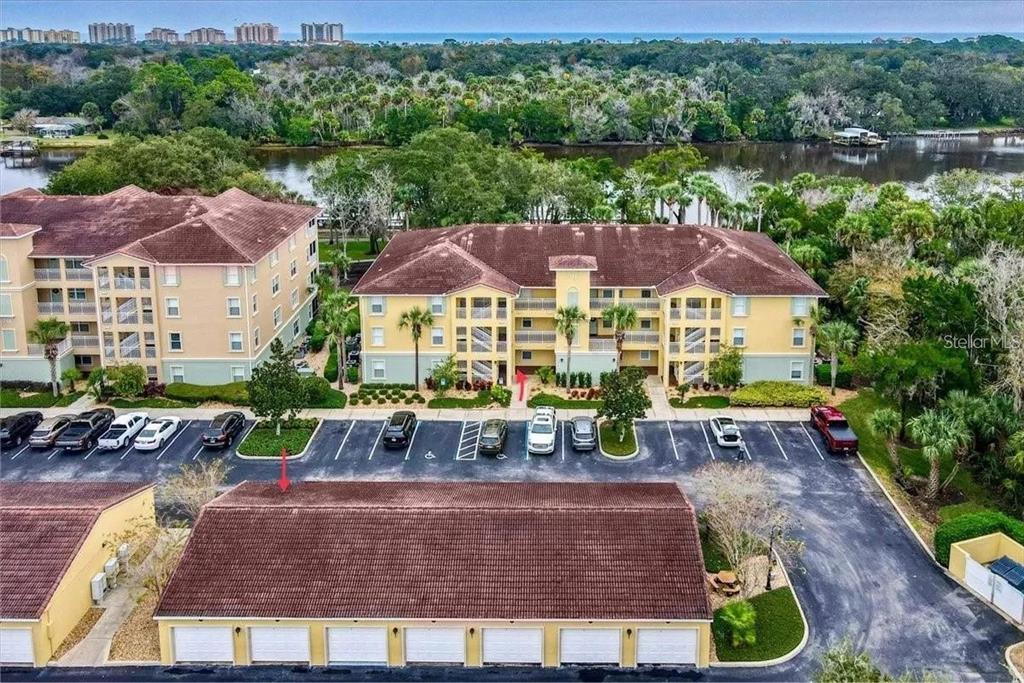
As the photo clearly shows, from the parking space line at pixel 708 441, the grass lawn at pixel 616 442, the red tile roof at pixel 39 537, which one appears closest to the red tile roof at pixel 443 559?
the red tile roof at pixel 39 537

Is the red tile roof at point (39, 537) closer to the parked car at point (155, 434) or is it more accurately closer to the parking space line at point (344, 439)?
the parked car at point (155, 434)

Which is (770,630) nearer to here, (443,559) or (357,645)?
(443,559)

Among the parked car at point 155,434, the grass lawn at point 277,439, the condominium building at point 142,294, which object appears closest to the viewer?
the grass lawn at point 277,439

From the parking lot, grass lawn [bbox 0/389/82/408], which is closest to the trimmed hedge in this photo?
the parking lot

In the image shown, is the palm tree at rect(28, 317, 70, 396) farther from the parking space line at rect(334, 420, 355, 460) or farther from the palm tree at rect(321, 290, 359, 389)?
the parking space line at rect(334, 420, 355, 460)

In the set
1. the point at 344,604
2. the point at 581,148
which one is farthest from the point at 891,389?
the point at 581,148

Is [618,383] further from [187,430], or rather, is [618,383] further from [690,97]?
[690,97]

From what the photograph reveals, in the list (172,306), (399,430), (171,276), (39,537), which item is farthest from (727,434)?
(171,276)
